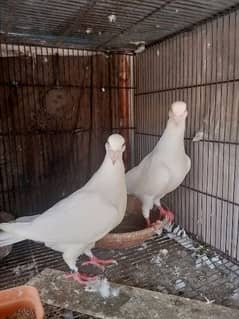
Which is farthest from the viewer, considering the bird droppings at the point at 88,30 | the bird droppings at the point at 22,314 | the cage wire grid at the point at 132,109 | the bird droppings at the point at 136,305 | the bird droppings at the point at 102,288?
the bird droppings at the point at 88,30

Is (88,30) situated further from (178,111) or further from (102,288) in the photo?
(102,288)

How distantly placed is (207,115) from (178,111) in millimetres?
158

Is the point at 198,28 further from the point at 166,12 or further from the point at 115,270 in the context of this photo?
the point at 115,270

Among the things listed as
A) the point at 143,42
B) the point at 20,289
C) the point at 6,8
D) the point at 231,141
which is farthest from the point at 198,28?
the point at 20,289

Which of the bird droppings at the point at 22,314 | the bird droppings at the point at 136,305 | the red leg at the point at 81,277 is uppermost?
the bird droppings at the point at 22,314

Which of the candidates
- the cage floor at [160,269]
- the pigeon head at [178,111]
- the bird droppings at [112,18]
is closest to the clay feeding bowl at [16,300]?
the cage floor at [160,269]

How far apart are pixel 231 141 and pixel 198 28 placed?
558mm

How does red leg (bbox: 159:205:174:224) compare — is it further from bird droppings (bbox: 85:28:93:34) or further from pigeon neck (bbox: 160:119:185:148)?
bird droppings (bbox: 85:28:93:34)

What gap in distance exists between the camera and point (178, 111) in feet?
4.43

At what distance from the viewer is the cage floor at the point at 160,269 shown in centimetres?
117

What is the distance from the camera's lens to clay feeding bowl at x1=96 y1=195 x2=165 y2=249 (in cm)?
Answer: 128

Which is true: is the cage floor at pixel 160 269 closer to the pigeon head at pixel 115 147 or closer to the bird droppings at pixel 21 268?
the bird droppings at pixel 21 268

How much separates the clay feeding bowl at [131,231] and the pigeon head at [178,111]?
48cm

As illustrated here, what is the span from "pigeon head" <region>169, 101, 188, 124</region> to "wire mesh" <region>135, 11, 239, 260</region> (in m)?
0.13
